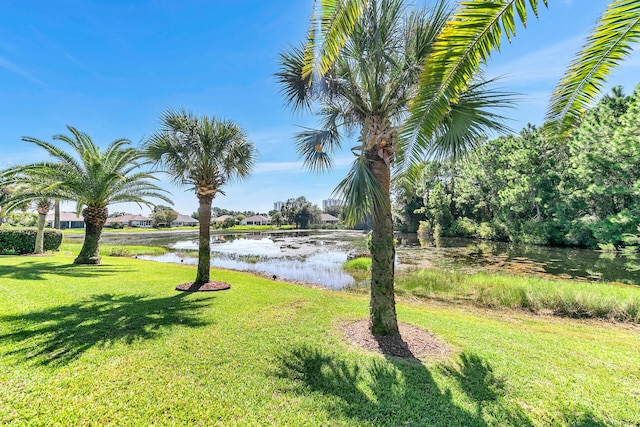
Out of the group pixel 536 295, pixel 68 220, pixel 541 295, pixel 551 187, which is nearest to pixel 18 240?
pixel 536 295

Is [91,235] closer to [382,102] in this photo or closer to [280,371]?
[280,371]

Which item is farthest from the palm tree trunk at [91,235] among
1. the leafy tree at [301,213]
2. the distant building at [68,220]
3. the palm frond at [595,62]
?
the distant building at [68,220]

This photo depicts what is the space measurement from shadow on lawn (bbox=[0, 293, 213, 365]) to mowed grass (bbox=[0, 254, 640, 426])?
0.03 meters

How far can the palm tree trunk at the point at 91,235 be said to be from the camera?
1261 centimetres

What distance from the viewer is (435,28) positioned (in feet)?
14.1

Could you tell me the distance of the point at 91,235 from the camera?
42.8 feet

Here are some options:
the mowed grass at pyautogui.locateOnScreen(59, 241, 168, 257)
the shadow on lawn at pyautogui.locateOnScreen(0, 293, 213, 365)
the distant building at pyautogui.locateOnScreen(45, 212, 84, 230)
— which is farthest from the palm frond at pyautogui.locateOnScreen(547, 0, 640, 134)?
the distant building at pyautogui.locateOnScreen(45, 212, 84, 230)

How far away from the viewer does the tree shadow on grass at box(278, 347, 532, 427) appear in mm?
2887

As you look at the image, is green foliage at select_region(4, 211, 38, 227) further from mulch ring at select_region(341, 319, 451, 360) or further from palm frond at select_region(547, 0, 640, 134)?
palm frond at select_region(547, 0, 640, 134)

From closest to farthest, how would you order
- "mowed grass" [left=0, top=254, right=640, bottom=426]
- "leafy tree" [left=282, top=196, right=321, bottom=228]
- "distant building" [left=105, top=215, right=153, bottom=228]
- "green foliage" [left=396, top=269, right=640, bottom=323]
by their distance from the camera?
"mowed grass" [left=0, top=254, right=640, bottom=426], "green foliage" [left=396, top=269, right=640, bottom=323], "leafy tree" [left=282, top=196, right=321, bottom=228], "distant building" [left=105, top=215, right=153, bottom=228]

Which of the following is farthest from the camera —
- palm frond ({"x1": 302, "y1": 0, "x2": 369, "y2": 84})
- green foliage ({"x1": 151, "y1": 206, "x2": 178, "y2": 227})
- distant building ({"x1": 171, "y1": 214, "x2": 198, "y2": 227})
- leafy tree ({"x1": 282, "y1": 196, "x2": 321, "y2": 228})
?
distant building ({"x1": 171, "y1": 214, "x2": 198, "y2": 227})

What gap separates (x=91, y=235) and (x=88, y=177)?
282 centimetres

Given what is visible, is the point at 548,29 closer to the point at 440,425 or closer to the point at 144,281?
the point at 440,425

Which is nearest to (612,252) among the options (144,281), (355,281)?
(355,281)
